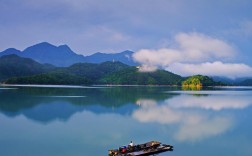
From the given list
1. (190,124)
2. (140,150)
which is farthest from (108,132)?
(190,124)

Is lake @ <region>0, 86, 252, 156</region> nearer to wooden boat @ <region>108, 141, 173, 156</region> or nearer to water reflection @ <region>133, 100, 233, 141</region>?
water reflection @ <region>133, 100, 233, 141</region>

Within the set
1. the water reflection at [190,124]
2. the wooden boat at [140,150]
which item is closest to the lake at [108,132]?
the water reflection at [190,124]

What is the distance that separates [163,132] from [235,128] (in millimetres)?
10639

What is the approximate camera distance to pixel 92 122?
42000 millimetres

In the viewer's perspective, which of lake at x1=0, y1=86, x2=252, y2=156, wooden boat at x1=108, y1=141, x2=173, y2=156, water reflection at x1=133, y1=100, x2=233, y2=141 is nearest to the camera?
wooden boat at x1=108, y1=141, x2=173, y2=156

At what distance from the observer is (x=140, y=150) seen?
25.1 m

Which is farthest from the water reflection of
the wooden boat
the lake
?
the wooden boat

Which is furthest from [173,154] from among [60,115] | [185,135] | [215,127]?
[60,115]

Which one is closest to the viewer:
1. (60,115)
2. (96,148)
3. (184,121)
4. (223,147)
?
(96,148)

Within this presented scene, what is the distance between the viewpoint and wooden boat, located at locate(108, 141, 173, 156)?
77.4 ft

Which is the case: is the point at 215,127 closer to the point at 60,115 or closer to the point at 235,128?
the point at 235,128

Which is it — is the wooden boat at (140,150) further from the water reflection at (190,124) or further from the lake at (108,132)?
the water reflection at (190,124)

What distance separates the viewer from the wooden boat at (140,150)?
2358 cm

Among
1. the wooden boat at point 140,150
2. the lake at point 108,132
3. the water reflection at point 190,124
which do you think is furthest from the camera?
the water reflection at point 190,124
